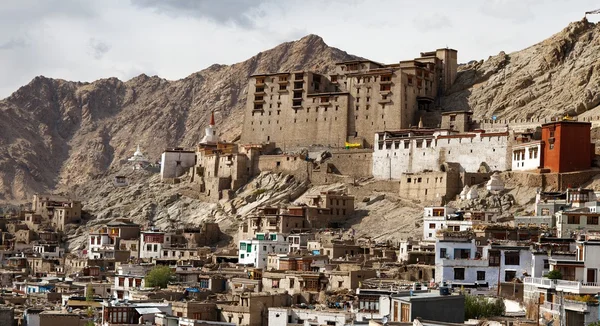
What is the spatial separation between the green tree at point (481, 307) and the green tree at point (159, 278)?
1741 cm

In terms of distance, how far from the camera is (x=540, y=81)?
3280 inches

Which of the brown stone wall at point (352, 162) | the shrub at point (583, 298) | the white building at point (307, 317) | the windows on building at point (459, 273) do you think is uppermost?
the brown stone wall at point (352, 162)

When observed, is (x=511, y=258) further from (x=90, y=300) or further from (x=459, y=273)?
(x=90, y=300)

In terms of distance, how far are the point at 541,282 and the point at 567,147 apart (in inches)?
1370

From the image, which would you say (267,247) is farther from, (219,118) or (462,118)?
(219,118)

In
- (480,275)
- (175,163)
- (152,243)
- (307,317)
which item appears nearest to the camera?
(307,317)

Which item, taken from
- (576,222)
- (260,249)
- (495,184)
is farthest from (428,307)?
(495,184)

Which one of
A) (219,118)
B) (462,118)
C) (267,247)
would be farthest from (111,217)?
(219,118)

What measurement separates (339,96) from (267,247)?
3132 centimetres

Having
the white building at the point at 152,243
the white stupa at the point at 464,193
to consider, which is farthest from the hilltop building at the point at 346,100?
the white building at the point at 152,243

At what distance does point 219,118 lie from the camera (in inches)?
5797

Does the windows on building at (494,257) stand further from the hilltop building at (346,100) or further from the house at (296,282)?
the hilltop building at (346,100)

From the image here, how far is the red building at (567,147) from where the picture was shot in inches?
2594

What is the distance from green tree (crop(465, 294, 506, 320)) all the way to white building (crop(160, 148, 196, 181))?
60.0 meters
